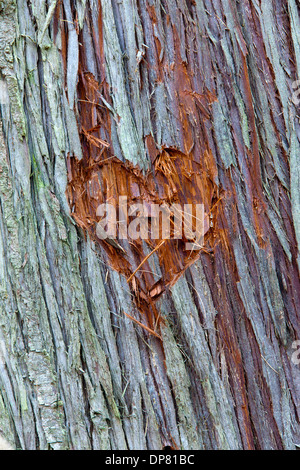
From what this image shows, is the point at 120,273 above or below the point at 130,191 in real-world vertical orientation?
below

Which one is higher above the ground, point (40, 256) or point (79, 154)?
point (79, 154)

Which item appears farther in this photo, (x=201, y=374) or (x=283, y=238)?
(x=283, y=238)

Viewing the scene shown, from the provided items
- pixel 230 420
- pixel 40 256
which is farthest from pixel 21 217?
pixel 230 420

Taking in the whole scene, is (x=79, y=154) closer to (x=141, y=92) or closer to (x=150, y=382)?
(x=141, y=92)

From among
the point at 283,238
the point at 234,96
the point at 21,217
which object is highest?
the point at 234,96

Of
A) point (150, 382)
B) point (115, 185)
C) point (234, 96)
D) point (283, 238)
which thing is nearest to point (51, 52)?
point (115, 185)

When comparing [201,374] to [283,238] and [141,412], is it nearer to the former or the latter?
[141,412]
